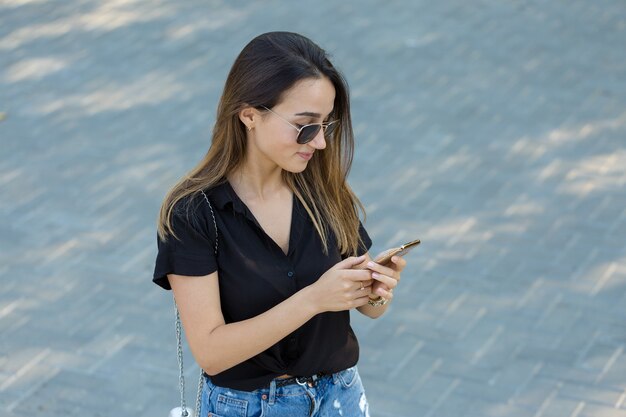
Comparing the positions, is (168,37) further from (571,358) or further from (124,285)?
(571,358)

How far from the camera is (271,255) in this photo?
3.03 m

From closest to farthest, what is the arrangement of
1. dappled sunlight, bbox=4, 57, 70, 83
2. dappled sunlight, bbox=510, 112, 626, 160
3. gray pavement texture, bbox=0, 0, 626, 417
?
gray pavement texture, bbox=0, 0, 626, 417 → dappled sunlight, bbox=510, 112, 626, 160 → dappled sunlight, bbox=4, 57, 70, 83

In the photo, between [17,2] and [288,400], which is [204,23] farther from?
[288,400]

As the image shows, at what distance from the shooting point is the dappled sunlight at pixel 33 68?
8969 mm

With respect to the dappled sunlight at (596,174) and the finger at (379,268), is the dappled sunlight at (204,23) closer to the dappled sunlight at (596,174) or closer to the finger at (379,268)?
the dappled sunlight at (596,174)

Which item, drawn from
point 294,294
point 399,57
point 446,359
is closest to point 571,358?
point 446,359

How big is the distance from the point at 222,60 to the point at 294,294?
6.58m

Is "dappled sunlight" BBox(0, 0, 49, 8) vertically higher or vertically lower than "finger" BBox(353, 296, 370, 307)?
lower

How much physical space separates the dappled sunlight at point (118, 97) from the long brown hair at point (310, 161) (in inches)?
213

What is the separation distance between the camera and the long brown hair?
2938mm

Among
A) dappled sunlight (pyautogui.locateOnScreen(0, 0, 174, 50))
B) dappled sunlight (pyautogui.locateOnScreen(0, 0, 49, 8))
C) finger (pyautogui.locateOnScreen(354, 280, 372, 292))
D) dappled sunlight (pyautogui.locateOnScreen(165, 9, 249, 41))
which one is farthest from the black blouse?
dappled sunlight (pyautogui.locateOnScreen(0, 0, 49, 8))

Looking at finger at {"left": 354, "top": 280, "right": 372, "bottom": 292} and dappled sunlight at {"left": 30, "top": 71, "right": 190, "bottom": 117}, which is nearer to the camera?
finger at {"left": 354, "top": 280, "right": 372, "bottom": 292}

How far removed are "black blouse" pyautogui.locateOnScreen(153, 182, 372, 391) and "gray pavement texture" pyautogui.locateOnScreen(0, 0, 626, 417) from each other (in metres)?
2.24

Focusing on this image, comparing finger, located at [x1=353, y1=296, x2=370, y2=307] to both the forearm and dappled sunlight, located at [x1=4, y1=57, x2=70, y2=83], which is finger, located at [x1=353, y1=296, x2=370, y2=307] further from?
dappled sunlight, located at [x1=4, y1=57, x2=70, y2=83]
